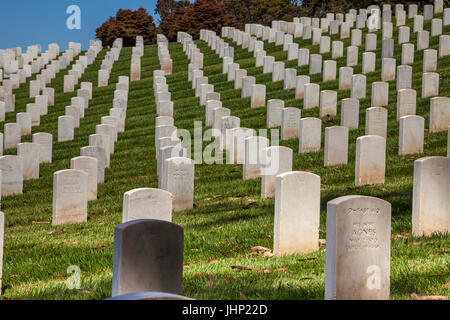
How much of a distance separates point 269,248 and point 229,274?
5.29ft

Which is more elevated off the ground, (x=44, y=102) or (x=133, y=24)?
(x=133, y=24)

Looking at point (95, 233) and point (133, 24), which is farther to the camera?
point (133, 24)

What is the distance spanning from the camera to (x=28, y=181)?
15773 mm

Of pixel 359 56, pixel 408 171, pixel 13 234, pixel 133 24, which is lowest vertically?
pixel 13 234

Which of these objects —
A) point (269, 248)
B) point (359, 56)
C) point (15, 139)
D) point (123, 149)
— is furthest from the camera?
point (359, 56)

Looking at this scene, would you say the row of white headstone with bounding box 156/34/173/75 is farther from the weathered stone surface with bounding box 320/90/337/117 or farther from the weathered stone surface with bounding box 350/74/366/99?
the weathered stone surface with bounding box 320/90/337/117

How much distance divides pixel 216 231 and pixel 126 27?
170 ft

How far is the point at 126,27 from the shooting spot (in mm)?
59188

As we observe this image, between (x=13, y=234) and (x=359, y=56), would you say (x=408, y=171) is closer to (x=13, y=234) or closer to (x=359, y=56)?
(x=13, y=234)

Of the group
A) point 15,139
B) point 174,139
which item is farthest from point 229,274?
point 15,139

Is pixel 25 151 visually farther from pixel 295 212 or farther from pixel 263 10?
pixel 263 10

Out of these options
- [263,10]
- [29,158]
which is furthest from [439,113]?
[263,10]

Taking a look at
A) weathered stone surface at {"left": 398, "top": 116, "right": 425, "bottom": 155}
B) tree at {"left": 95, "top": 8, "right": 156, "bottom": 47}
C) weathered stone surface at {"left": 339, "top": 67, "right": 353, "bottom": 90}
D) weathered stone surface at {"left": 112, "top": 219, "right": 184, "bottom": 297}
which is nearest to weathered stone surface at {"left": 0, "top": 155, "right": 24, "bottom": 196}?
weathered stone surface at {"left": 398, "top": 116, "right": 425, "bottom": 155}
